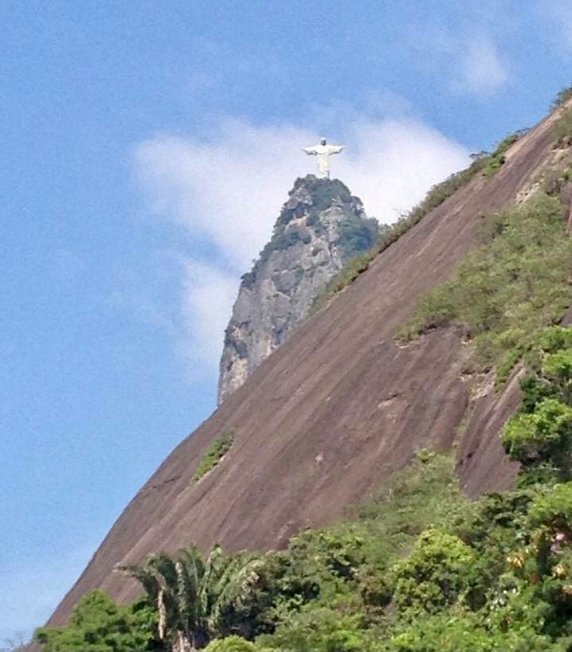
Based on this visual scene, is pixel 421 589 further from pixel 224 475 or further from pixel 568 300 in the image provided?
pixel 224 475

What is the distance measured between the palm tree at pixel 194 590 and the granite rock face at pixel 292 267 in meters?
119

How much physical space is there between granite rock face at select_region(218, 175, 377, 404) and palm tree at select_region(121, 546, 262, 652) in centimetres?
11944

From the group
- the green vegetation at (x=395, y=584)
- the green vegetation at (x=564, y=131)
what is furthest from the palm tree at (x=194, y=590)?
the green vegetation at (x=564, y=131)

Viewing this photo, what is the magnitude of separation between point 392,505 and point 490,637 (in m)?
13.9

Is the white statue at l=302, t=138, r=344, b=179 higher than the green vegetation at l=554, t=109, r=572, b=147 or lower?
higher

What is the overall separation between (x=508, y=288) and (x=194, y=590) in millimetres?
11840

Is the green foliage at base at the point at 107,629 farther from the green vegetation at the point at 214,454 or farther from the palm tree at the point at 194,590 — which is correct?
the green vegetation at the point at 214,454

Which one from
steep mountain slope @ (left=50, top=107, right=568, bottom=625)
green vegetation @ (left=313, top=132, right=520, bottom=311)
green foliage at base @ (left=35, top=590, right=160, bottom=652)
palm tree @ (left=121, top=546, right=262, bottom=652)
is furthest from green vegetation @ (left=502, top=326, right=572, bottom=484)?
green vegetation @ (left=313, top=132, right=520, bottom=311)

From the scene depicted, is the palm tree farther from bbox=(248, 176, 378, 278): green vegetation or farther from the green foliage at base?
bbox=(248, 176, 378, 278): green vegetation

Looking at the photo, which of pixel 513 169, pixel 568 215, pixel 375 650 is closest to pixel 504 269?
pixel 568 215

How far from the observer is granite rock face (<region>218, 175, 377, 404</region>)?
170 meters

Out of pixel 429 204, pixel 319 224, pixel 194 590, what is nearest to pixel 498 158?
pixel 429 204

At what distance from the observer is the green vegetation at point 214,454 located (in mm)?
53406

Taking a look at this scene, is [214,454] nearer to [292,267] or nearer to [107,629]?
[107,629]
